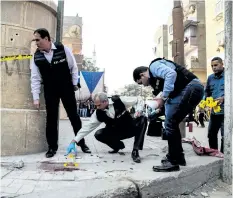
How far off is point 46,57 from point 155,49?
1676 inches

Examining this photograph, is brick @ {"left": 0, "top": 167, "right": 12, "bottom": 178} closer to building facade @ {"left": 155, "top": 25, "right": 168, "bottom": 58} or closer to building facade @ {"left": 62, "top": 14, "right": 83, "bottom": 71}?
building facade @ {"left": 62, "top": 14, "right": 83, "bottom": 71}

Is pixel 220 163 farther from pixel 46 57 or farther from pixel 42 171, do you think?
pixel 46 57

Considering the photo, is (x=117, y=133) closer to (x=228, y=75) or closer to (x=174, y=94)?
(x=174, y=94)

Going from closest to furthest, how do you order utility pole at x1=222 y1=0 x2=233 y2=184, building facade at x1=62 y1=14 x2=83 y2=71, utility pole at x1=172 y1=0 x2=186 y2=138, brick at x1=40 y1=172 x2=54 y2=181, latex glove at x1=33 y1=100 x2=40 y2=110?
brick at x1=40 y1=172 x2=54 y2=181, utility pole at x1=222 y1=0 x2=233 y2=184, latex glove at x1=33 y1=100 x2=40 y2=110, utility pole at x1=172 y1=0 x2=186 y2=138, building facade at x1=62 y1=14 x2=83 y2=71

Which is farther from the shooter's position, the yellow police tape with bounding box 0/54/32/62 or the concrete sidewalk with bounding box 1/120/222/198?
the yellow police tape with bounding box 0/54/32/62

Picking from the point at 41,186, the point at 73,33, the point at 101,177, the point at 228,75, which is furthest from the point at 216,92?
the point at 73,33

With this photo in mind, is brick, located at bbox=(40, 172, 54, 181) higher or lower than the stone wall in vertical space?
lower

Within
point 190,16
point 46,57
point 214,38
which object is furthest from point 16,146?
point 190,16

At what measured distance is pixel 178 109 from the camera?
9.79 feet

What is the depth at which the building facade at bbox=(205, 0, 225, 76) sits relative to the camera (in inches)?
870

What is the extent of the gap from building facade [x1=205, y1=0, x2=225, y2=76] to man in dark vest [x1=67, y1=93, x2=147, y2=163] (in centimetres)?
2003

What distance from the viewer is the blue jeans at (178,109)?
117 inches

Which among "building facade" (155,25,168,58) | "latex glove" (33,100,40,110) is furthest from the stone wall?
"building facade" (155,25,168,58)

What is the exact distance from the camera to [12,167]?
283 cm
